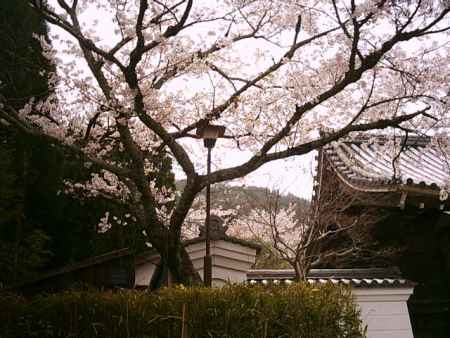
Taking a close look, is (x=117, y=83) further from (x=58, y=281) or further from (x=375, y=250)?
(x=375, y=250)

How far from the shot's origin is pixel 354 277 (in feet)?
27.8

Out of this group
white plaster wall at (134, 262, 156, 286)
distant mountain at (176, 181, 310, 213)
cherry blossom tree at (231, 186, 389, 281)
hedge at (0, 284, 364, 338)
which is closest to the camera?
hedge at (0, 284, 364, 338)

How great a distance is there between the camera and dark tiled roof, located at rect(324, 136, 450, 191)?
Result: 7.36 metres

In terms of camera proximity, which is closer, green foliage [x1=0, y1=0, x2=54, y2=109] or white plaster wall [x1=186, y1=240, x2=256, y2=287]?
white plaster wall [x1=186, y1=240, x2=256, y2=287]

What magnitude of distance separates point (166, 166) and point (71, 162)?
3315 mm

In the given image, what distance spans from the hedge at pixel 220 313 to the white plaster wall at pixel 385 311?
359 centimetres

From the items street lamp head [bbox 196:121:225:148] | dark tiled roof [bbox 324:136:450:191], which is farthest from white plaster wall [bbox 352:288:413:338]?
street lamp head [bbox 196:121:225:148]

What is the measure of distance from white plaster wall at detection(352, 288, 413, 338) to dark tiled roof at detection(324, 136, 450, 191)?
1.73 metres

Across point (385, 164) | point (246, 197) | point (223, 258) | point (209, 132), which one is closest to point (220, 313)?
point (209, 132)

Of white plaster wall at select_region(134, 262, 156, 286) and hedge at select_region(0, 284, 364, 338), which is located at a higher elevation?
white plaster wall at select_region(134, 262, 156, 286)

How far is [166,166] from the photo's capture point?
1675cm

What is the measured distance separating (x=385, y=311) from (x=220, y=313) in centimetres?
470

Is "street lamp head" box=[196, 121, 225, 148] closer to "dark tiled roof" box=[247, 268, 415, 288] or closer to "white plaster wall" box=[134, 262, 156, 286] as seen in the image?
"dark tiled roof" box=[247, 268, 415, 288]

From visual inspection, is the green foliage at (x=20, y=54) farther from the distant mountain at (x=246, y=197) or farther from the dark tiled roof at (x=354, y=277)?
the dark tiled roof at (x=354, y=277)
